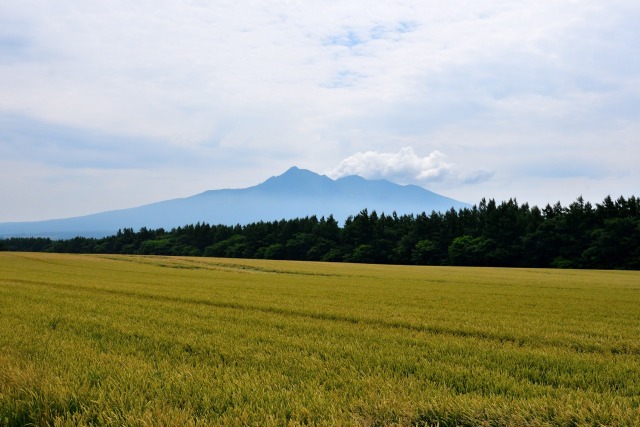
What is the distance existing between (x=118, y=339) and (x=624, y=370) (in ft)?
31.5

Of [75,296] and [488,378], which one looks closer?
[488,378]

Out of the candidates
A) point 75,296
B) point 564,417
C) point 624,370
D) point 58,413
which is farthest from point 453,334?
point 75,296

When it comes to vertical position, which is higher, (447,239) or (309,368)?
(447,239)

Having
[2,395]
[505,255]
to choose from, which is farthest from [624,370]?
[505,255]

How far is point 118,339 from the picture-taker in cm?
973

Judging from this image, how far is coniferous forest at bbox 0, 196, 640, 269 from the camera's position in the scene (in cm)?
7862

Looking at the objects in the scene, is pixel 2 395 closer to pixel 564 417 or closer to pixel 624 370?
pixel 564 417

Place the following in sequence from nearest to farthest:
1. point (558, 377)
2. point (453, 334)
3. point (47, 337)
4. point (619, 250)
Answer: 1. point (558, 377)
2. point (47, 337)
3. point (453, 334)
4. point (619, 250)

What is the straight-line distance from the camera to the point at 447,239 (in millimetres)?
99312

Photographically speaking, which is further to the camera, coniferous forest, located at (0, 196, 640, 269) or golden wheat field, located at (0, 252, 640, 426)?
coniferous forest, located at (0, 196, 640, 269)

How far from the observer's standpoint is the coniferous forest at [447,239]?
78619 millimetres

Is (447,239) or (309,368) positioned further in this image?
(447,239)

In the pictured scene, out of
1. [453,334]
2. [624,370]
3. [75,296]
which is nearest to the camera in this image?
[624,370]

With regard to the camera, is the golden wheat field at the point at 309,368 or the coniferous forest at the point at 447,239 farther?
the coniferous forest at the point at 447,239
